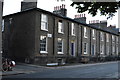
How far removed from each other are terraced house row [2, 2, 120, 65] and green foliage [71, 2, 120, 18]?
61.9 feet

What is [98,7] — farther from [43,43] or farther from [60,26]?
[60,26]

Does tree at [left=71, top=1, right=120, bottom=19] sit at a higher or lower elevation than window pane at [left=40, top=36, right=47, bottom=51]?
higher

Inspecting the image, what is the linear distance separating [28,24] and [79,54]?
1155 centimetres

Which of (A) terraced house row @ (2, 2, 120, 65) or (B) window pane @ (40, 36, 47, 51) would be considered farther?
(B) window pane @ (40, 36, 47, 51)

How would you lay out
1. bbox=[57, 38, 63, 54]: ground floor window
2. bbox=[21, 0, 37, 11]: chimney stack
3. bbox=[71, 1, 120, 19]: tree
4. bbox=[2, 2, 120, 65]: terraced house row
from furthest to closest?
bbox=[57, 38, 63, 54]: ground floor window
bbox=[21, 0, 37, 11]: chimney stack
bbox=[2, 2, 120, 65]: terraced house row
bbox=[71, 1, 120, 19]: tree

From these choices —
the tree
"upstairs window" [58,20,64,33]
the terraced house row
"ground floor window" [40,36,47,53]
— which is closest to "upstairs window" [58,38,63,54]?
the terraced house row

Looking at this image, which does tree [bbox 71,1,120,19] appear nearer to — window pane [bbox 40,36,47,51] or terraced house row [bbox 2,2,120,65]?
terraced house row [bbox 2,2,120,65]

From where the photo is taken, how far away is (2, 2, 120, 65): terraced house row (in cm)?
2567

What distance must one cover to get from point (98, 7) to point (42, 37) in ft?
66.5

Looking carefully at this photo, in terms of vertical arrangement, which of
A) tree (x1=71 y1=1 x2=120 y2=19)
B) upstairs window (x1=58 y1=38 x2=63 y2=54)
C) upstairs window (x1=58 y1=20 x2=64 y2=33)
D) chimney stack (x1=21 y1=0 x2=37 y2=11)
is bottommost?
upstairs window (x1=58 y1=38 x2=63 y2=54)

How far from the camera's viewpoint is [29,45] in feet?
84.7

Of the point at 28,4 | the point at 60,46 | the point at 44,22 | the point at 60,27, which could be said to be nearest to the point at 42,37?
the point at 44,22

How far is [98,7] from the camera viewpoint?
638cm

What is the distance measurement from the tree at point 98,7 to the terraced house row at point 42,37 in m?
18.9
